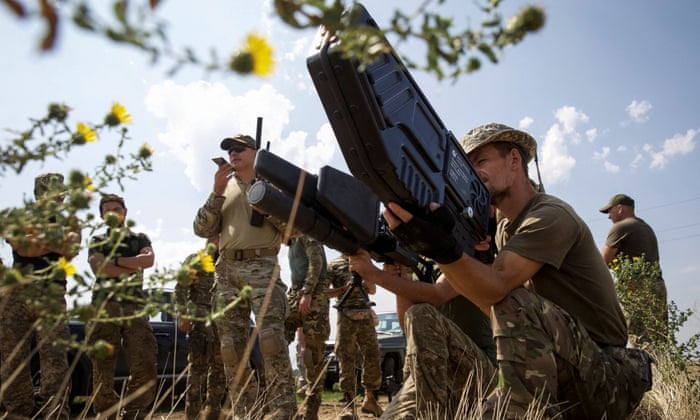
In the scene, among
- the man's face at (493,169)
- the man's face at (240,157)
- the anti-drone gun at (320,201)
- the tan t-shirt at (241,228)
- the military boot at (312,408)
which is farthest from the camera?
the military boot at (312,408)

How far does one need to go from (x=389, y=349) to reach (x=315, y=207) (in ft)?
27.6

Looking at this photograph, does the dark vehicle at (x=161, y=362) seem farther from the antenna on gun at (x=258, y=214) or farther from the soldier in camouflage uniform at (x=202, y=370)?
the antenna on gun at (x=258, y=214)

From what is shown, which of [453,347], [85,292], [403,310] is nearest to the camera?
[85,292]

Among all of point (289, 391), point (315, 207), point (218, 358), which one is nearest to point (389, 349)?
point (218, 358)

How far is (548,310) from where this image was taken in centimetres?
235

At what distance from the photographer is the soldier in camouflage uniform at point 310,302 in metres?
5.66

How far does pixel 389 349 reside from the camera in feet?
33.7

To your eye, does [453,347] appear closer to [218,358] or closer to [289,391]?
[289,391]

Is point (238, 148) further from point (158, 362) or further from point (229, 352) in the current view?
point (158, 362)

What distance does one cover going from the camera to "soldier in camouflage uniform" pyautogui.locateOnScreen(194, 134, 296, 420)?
4051 millimetres

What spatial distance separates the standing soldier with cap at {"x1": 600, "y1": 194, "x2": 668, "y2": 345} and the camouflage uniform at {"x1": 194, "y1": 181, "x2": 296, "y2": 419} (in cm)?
296

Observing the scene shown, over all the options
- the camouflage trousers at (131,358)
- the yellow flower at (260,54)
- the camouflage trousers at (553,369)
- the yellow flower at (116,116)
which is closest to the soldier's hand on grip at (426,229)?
the camouflage trousers at (553,369)

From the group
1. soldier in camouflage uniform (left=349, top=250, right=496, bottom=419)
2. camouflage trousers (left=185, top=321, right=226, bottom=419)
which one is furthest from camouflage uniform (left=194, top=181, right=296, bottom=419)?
soldier in camouflage uniform (left=349, top=250, right=496, bottom=419)

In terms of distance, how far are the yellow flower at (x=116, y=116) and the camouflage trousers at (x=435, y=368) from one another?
2.02 m
